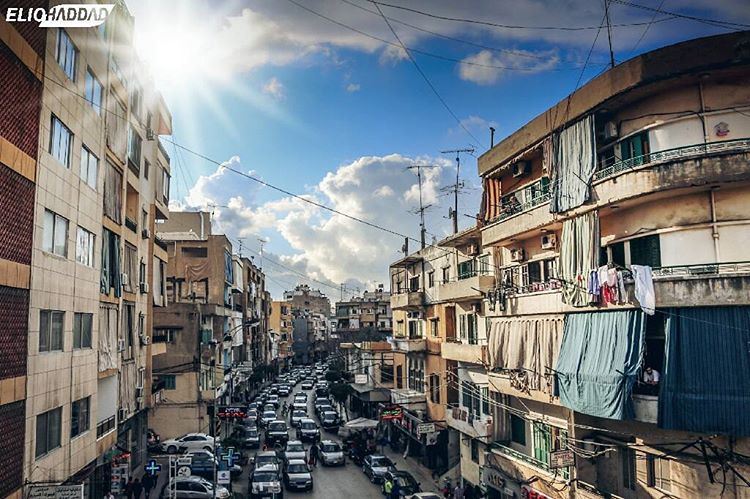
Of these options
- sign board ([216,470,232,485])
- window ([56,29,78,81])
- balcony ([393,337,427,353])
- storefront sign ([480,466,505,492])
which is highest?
window ([56,29,78,81])

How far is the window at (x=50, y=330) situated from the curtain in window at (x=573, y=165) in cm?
1607

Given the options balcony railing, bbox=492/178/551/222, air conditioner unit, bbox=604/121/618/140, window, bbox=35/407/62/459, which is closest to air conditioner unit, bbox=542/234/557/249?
balcony railing, bbox=492/178/551/222

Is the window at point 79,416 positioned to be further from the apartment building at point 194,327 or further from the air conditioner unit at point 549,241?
the air conditioner unit at point 549,241

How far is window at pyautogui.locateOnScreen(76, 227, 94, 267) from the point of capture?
20.4m

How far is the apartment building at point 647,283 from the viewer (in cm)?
1495

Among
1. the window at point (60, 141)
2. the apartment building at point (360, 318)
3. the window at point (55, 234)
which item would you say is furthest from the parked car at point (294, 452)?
the apartment building at point (360, 318)

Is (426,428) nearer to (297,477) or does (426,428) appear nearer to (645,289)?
(297,477)

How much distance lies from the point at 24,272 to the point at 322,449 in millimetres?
26396

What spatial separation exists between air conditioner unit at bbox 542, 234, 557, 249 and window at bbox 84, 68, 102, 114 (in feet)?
56.6

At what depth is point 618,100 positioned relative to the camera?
17344 millimetres

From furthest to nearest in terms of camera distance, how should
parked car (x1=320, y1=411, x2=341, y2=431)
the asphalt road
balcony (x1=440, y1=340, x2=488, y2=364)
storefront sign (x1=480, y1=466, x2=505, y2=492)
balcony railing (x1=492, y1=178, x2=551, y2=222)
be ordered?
parked car (x1=320, y1=411, x2=341, y2=431) < the asphalt road < balcony (x1=440, y1=340, x2=488, y2=364) < storefront sign (x1=480, y1=466, x2=505, y2=492) < balcony railing (x1=492, y1=178, x2=551, y2=222)

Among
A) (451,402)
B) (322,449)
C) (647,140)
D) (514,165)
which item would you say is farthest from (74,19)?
(322,449)

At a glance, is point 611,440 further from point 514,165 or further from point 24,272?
point 24,272

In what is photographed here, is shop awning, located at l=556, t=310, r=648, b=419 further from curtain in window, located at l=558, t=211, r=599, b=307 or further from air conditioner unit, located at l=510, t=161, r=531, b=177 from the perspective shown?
air conditioner unit, located at l=510, t=161, r=531, b=177
